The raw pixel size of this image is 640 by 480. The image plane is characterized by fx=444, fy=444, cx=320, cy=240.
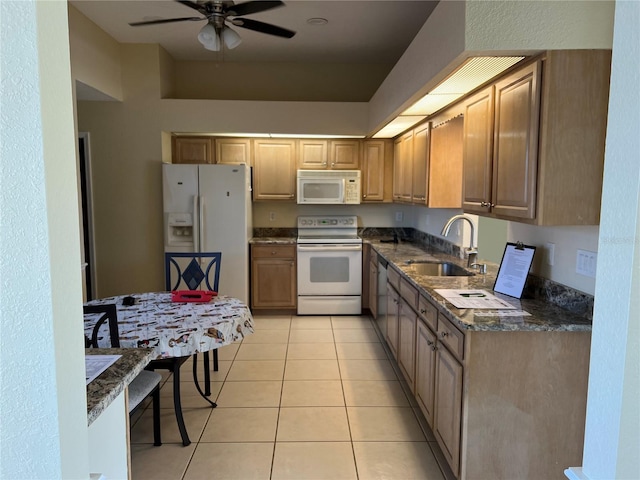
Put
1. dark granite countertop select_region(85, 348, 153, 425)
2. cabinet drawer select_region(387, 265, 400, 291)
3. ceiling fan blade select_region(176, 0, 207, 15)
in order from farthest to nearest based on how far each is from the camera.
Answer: cabinet drawer select_region(387, 265, 400, 291)
ceiling fan blade select_region(176, 0, 207, 15)
dark granite countertop select_region(85, 348, 153, 425)

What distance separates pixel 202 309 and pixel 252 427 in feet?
2.51

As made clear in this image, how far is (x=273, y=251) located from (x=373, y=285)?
1.16 meters

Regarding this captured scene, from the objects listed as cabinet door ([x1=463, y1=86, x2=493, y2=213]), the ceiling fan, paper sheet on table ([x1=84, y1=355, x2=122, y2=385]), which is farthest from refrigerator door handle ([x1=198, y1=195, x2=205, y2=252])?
paper sheet on table ([x1=84, y1=355, x2=122, y2=385])

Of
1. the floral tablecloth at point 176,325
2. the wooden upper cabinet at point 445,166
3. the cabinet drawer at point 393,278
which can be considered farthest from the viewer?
the wooden upper cabinet at point 445,166

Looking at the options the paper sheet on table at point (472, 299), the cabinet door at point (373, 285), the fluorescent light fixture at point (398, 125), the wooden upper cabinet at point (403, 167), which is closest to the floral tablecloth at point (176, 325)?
the paper sheet on table at point (472, 299)

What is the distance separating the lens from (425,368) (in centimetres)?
251

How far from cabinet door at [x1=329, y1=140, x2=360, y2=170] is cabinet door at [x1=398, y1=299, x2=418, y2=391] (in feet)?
7.83

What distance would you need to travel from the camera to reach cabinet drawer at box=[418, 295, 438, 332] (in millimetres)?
2320

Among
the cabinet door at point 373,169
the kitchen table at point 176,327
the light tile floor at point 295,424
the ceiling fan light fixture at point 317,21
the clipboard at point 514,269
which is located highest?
the ceiling fan light fixture at point 317,21

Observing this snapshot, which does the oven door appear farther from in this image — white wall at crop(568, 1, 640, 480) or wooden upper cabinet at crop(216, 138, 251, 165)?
white wall at crop(568, 1, 640, 480)

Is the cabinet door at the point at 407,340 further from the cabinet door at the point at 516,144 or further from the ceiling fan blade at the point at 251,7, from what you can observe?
the ceiling fan blade at the point at 251,7

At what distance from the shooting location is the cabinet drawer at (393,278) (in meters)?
3.32

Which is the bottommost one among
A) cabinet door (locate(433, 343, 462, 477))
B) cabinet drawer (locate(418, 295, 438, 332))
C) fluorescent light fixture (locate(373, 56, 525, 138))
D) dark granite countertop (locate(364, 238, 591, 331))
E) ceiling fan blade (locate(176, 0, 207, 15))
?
cabinet door (locate(433, 343, 462, 477))

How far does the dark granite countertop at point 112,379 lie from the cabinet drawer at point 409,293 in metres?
1.66
